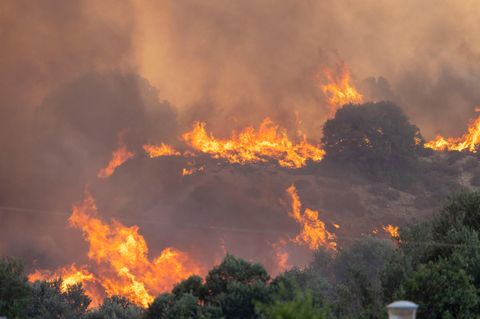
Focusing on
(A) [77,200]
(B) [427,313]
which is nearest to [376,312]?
(B) [427,313]

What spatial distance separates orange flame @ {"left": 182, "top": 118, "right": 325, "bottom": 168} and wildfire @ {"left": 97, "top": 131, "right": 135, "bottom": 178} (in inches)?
466

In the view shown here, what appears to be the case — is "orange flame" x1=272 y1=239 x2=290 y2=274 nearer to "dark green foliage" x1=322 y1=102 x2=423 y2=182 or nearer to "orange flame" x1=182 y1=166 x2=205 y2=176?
"orange flame" x1=182 y1=166 x2=205 y2=176

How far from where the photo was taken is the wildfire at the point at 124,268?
299 ft

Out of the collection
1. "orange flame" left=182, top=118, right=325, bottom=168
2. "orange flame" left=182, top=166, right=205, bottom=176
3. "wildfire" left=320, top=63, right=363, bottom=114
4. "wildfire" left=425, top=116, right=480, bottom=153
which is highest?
"wildfire" left=320, top=63, right=363, bottom=114

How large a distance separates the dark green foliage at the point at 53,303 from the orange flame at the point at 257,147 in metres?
61.0

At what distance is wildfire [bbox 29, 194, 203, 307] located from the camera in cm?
9125

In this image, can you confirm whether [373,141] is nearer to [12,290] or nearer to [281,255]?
[281,255]

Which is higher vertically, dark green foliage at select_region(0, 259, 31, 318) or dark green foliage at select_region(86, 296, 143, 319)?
dark green foliage at select_region(86, 296, 143, 319)

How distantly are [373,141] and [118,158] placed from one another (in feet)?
151

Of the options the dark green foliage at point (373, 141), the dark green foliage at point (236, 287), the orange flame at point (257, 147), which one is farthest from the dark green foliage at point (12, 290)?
the dark green foliage at point (373, 141)

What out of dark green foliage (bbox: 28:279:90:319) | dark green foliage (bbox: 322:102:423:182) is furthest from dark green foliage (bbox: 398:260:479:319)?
dark green foliage (bbox: 322:102:423:182)

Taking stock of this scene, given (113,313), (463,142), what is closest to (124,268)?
(113,313)

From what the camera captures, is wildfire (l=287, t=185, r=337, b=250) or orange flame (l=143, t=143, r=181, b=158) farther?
orange flame (l=143, t=143, r=181, b=158)

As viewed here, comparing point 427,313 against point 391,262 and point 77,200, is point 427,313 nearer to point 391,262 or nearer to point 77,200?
point 391,262
